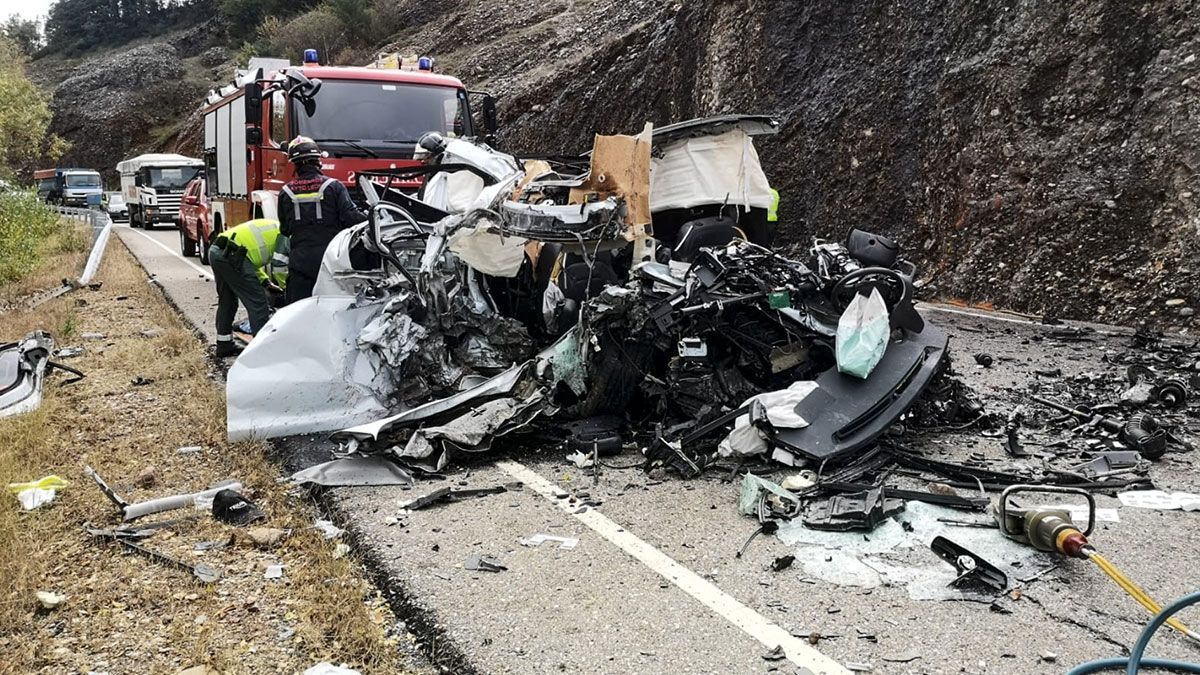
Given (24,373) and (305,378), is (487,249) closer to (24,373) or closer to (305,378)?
(305,378)

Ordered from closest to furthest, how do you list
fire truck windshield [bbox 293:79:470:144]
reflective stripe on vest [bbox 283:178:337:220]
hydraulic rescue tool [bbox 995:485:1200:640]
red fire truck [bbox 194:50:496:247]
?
hydraulic rescue tool [bbox 995:485:1200:640], reflective stripe on vest [bbox 283:178:337:220], red fire truck [bbox 194:50:496:247], fire truck windshield [bbox 293:79:470:144]

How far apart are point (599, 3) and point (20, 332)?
77.0 ft

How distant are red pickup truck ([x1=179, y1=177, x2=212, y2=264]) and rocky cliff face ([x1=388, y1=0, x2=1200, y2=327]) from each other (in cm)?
797

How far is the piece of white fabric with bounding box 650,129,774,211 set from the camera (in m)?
6.89

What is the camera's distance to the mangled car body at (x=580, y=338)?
4777 mm

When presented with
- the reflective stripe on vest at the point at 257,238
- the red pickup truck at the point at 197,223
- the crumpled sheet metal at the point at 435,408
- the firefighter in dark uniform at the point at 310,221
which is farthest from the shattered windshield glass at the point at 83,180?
the crumpled sheet metal at the point at 435,408

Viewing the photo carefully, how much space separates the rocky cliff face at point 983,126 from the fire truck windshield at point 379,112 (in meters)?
5.91

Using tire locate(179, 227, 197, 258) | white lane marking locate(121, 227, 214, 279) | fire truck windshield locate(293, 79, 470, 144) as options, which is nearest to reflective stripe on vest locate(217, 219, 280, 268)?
fire truck windshield locate(293, 79, 470, 144)

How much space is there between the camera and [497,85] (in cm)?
2356

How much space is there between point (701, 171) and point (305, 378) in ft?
11.1

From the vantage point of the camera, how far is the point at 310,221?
711cm

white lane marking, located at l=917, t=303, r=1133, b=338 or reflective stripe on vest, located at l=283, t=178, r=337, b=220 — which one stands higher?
reflective stripe on vest, located at l=283, t=178, r=337, b=220

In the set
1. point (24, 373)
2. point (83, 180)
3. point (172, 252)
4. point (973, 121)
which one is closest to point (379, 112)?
point (24, 373)

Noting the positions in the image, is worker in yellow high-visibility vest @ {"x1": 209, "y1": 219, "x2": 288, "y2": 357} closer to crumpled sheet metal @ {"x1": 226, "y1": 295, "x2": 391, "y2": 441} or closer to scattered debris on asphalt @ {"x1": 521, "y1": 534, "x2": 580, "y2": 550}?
crumpled sheet metal @ {"x1": 226, "y1": 295, "x2": 391, "y2": 441}
